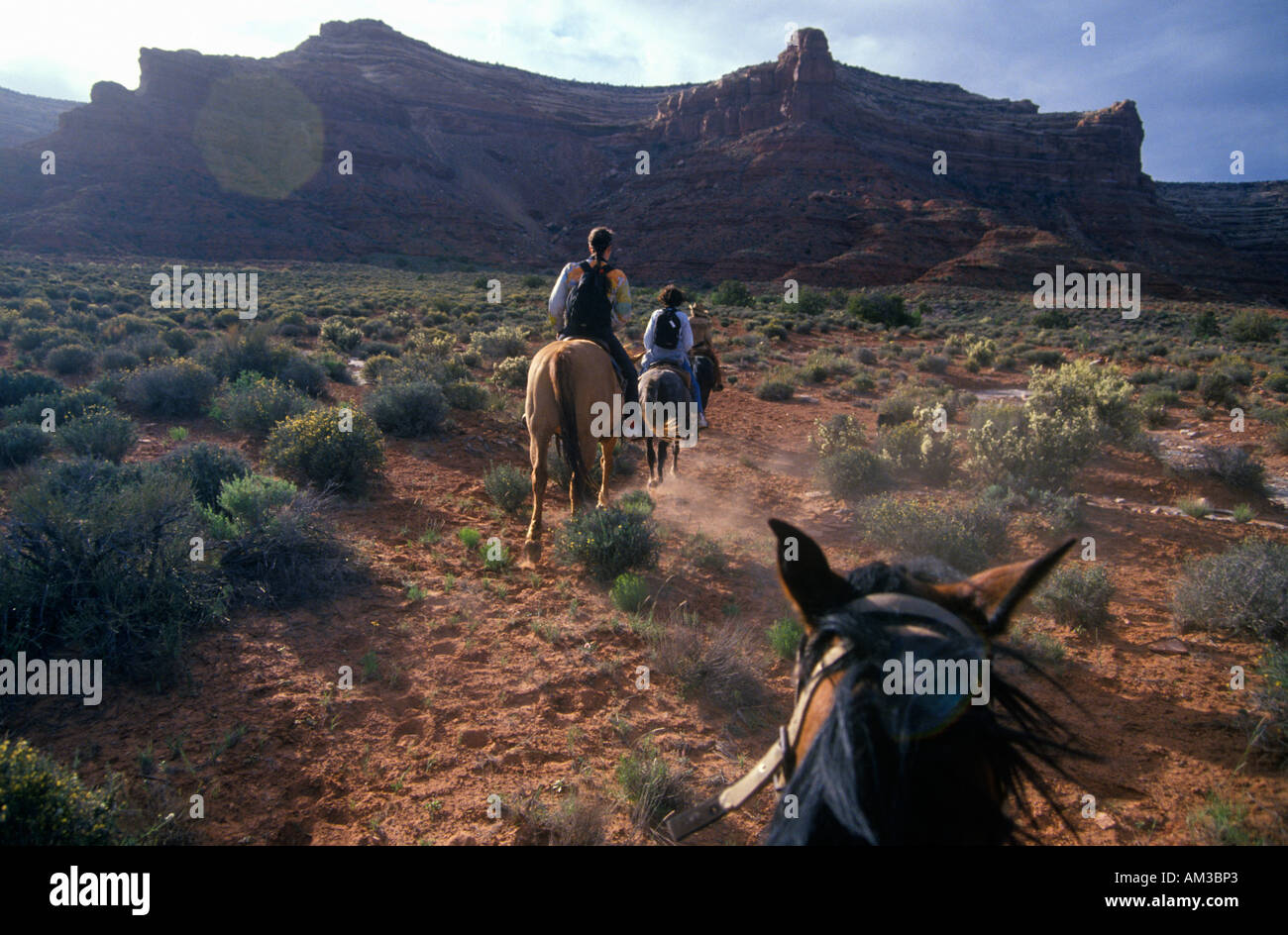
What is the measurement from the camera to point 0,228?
43.6 m

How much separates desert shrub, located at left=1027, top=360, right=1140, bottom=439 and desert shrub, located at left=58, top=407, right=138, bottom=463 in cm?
1216

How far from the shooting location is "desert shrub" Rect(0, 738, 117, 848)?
210 centimetres

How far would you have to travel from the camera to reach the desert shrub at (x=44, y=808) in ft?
6.88

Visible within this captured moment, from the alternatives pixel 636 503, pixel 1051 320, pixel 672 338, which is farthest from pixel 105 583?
pixel 1051 320

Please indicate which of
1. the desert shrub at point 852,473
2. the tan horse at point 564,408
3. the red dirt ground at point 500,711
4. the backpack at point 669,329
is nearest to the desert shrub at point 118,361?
the red dirt ground at point 500,711

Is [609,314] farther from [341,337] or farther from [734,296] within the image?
[734,296]

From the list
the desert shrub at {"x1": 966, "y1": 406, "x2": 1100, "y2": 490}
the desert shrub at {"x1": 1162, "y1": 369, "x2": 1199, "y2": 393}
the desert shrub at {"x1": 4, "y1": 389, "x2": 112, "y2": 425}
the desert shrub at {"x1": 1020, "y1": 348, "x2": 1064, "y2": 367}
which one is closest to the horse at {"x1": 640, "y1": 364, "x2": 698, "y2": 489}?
the desert shrub at {"x1": 966, "y1": 406, "x2": 1100, "y2": 490}

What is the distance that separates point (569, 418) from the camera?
587cm

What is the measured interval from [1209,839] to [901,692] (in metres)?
2.87

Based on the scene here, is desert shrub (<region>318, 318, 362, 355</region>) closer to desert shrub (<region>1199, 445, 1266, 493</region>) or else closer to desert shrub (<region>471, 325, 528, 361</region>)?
desert shrub (<region>471, 325, 528, 361</region>)

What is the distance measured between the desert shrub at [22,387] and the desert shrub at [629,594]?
9527 millimetres

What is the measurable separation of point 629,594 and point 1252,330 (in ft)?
98.5
